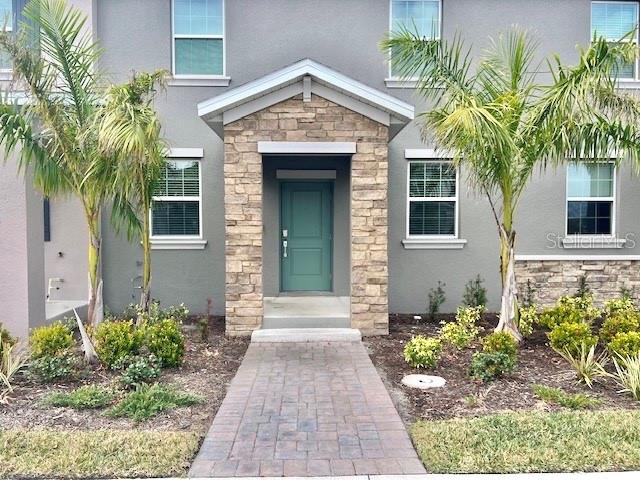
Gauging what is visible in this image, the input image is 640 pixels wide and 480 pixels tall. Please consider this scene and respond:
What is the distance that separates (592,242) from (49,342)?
1035cm

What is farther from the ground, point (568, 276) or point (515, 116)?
point (515, 116)

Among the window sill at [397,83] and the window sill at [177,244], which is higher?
the window sill at [397,83]

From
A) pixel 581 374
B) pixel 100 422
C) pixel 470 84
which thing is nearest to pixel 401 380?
pixel 581 374

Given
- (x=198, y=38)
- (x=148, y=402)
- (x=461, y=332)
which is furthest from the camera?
(x=198, y=38)

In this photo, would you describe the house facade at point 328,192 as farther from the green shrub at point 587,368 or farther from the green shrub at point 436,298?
the green shrub at point 587,368

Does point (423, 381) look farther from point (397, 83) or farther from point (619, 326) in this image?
point (397, 83)

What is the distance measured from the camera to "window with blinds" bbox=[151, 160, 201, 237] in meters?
10.4

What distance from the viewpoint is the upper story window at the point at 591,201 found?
10.8m

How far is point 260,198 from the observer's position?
332 inches

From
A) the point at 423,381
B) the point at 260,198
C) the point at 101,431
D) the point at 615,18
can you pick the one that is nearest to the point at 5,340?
the point at 101,431

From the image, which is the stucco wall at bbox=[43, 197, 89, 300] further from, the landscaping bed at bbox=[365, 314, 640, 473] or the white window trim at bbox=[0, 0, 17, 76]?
the landscaping bed at bbox=[365, 314, 640, 473]

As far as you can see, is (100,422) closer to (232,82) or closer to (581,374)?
(581,374)

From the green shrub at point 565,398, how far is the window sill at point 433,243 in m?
5.05

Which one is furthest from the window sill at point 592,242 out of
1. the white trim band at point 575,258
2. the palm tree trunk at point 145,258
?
the palm tree trunk at point 145,258
